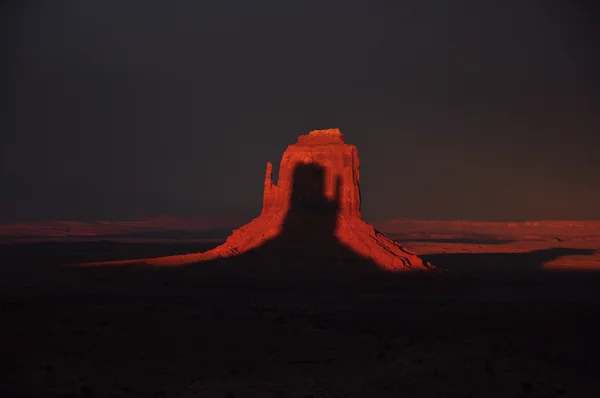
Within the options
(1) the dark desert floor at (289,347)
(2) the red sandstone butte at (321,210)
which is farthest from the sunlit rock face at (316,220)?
(1) the dark desert floor at (289,347)

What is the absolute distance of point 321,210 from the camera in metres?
74.8

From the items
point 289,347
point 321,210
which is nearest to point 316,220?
point 321,210

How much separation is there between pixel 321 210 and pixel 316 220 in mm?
1227

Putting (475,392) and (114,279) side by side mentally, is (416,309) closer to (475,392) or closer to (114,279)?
(475,392)

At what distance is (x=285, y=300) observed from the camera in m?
53.8

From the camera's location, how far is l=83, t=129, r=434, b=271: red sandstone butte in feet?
236

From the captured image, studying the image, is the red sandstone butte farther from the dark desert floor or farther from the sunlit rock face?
the dark desert floor

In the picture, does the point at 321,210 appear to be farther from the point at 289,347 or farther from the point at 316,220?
the point at 289,347

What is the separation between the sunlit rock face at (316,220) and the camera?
70.9 m

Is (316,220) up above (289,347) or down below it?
above

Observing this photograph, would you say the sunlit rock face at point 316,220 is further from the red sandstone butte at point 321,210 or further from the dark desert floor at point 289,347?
the dark desert floor at point 289,347

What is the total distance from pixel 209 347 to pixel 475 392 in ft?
36.8

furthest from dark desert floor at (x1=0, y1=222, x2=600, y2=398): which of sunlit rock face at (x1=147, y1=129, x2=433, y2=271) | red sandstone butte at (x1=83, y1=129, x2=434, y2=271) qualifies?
red sandstone butte at (x1=83, y1=129, x2=434, y2=271)

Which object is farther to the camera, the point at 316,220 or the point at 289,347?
the point at 316,220
